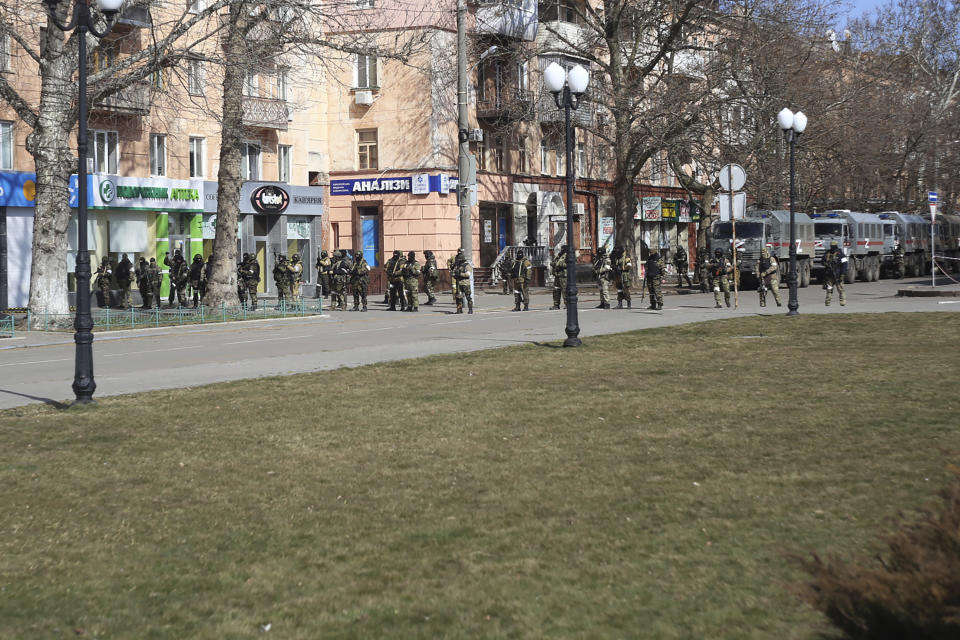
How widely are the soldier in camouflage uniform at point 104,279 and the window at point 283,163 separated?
9.34 metres

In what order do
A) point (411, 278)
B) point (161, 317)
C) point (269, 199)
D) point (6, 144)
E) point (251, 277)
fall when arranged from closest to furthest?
point (161, 317) → point (411, 278) → point (251, 277) → point (6, 144) → point (269, 199)

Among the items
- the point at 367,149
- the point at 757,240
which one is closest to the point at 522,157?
the point at 367,149

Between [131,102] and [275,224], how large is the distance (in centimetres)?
901

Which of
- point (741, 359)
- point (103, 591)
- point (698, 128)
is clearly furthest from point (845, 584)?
point (698, 128)

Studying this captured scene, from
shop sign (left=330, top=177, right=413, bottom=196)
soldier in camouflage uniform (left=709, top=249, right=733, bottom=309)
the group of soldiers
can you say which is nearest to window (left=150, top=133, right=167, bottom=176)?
the group of soldiers

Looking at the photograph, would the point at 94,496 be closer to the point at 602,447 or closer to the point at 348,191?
the point at 602,447

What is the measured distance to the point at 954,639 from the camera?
3430 mm

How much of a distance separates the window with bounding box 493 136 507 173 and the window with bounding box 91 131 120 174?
16952 mm

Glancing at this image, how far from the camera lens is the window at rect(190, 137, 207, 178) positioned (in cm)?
3947

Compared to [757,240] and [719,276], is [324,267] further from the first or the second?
[757,240]

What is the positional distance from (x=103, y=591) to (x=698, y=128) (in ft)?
117

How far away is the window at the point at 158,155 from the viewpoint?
37.9 meters

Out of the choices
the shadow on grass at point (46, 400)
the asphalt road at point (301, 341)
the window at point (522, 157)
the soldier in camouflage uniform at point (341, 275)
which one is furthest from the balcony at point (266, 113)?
the shadow on grass at point (46, 400)

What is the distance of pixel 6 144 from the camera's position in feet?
109
